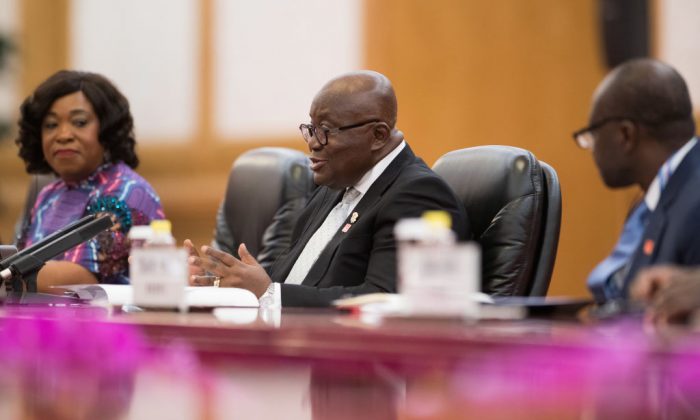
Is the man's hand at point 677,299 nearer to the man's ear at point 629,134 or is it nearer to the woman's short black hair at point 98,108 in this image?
the man's ear at point 629,134

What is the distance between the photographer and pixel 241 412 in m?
1.52

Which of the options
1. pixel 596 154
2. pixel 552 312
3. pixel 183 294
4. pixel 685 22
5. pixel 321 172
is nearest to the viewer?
pixel 552 312

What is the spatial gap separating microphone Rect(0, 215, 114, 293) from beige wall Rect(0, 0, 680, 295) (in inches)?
93.5

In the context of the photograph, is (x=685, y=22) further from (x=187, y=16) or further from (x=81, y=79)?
(x=187, y=16)

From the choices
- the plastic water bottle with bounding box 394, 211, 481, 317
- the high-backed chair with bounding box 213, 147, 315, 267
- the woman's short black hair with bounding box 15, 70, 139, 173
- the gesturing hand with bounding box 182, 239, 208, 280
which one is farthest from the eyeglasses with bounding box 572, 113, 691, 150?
the woman's short black hair with bounding box 15, 70, 139, 173

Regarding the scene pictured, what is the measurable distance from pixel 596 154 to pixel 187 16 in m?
3.82

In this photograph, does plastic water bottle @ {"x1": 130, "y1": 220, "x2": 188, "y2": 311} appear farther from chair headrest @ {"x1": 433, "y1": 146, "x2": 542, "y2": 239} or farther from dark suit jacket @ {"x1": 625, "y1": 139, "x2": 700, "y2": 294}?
chair headrest @ {"x1": 433, "y1": 146, "x2": 542, "y2": 239}

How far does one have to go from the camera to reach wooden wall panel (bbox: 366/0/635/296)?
4.38 meters

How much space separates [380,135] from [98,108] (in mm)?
1224

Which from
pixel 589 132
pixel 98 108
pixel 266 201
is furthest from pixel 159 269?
pixel 98 108

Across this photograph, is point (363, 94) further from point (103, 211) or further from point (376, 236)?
point (103, 211)

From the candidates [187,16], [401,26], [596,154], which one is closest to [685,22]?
[401,26]

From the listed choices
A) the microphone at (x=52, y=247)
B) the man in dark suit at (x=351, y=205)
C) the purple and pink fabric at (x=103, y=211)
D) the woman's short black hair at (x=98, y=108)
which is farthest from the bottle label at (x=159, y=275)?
the woman's short black hair at (x=98, y=108)

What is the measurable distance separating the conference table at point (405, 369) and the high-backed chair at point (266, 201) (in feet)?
5.37
